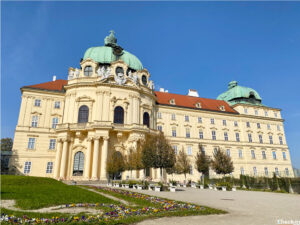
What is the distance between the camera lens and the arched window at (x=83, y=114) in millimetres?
34656

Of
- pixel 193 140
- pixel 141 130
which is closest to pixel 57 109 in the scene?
pixel 141 130

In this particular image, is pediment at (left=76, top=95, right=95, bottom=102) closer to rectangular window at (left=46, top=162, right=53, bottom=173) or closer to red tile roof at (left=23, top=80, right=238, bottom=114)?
red tile roof at (left=23, top=80, right=238, bottom=114)

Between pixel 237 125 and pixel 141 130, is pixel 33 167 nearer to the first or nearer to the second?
→ pixel 141 130

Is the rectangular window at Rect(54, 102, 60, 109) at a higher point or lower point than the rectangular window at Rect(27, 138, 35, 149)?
higher

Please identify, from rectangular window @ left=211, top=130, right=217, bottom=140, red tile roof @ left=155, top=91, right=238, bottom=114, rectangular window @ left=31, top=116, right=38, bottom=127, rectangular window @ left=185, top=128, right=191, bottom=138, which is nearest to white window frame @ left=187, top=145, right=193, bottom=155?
rectangular window @ left=185, top=128, right=191, bottom=138

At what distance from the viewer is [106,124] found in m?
32.6

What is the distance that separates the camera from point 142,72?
131 feet

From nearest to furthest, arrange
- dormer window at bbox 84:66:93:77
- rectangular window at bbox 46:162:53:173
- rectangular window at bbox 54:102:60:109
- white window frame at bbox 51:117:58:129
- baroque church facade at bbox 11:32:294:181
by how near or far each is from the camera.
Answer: baroque church facade at bbox 11:32:294:181, rectangular window at bbox 46:162:53:173, white window frame at bbox 51:117:58:129, dormer window at bbox 84:66:93:77, rectangular window at bbox 54:102:60:109

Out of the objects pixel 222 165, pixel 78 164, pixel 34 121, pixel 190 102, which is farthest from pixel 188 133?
pixel 34 121

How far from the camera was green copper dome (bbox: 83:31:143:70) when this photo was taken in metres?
39.0

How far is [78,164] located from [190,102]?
26598 millimetres

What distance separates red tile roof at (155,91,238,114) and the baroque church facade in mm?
381

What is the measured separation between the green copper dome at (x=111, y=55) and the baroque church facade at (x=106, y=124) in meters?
0.18

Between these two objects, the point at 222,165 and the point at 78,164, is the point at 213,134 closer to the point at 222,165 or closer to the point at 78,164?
the point at 222,165
